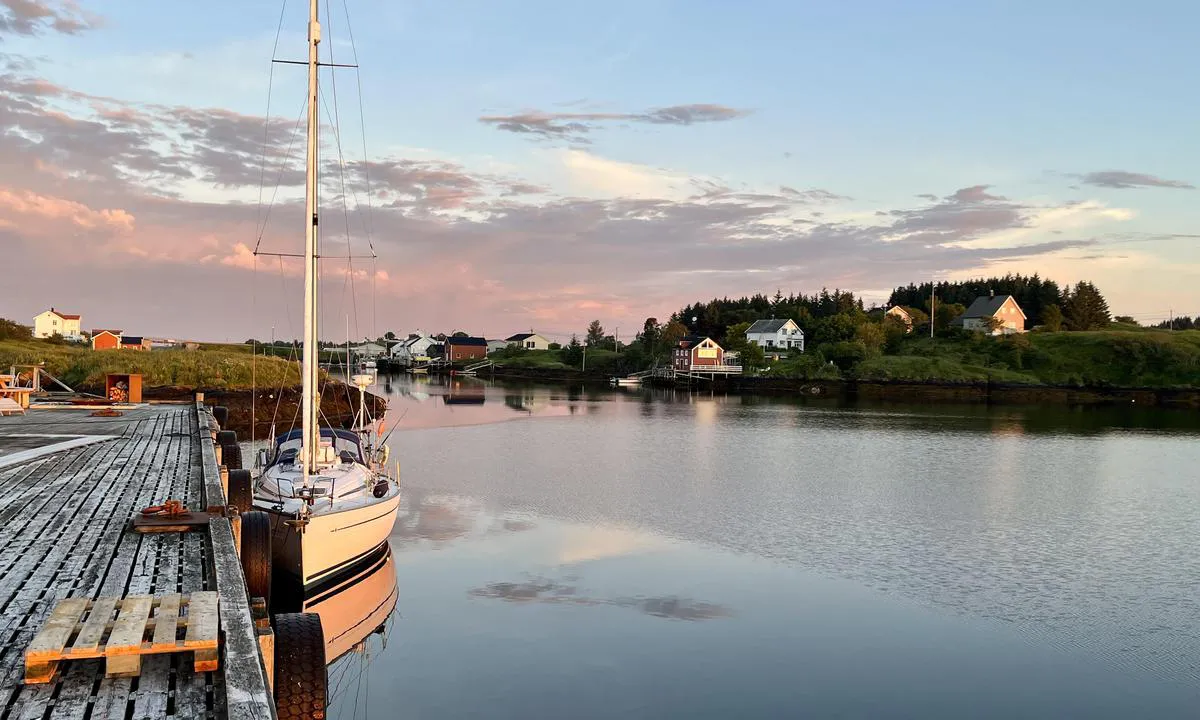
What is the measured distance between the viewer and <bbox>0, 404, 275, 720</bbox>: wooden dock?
6406 mm

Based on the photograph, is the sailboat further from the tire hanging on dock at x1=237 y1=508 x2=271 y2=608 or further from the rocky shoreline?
the rocky shoreline

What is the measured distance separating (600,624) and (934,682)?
596cm

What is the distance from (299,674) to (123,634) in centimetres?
190

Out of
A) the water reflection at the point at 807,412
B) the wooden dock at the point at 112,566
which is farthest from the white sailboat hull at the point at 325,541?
the water reflection at the point at 807,412

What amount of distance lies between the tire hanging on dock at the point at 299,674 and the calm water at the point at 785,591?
4627 millimetres

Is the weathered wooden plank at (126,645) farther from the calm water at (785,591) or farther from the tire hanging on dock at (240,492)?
the tire hanging on dock at (240,492)

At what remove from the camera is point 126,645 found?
6.79m

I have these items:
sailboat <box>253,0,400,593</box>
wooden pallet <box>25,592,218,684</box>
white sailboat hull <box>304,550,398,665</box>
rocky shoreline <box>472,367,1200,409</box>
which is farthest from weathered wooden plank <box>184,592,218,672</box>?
rocky shoreline <box>472,367,1200,409</box>

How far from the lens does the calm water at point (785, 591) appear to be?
44.6 feet

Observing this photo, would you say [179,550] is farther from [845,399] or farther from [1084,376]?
[1084,376]

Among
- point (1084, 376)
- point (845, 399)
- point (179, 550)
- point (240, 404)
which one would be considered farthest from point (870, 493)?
point (1084, 376)

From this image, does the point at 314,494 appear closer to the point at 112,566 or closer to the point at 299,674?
the point at 112,566

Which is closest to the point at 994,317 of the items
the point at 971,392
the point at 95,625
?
the point at 971,392

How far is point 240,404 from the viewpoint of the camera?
178ft
